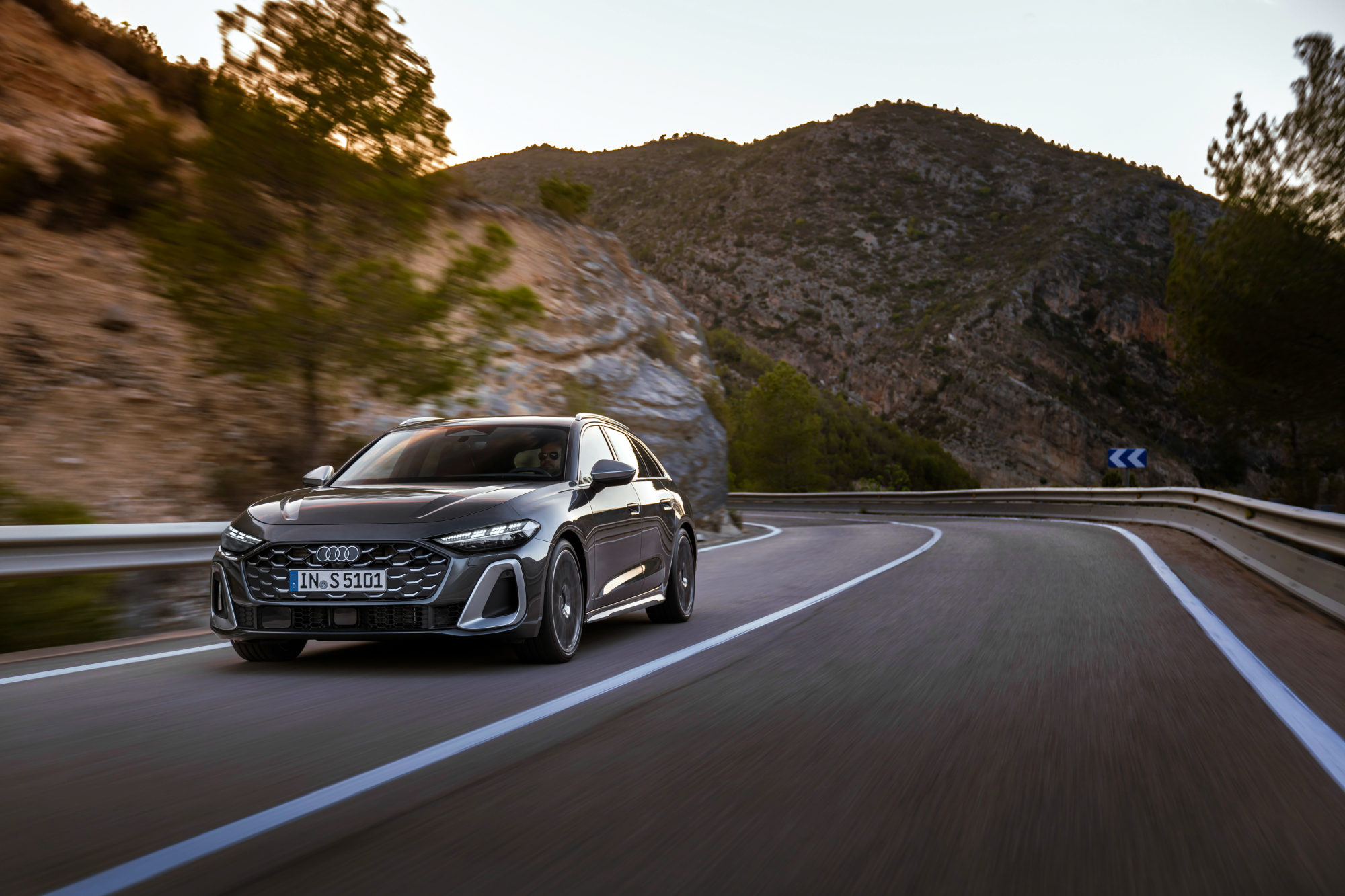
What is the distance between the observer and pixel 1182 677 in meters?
6.49

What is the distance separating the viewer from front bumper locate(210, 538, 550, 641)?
6.08 meters

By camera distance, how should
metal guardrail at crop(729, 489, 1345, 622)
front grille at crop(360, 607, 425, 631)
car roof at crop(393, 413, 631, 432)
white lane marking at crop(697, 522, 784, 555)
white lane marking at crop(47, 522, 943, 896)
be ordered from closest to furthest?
white lane marking at crop(47, 522, 943, 896)
front grille at crop(360, 607, 425, 631)
car roof at crop(393, 413, 631, 432)
metal guardrail at crop(729, 489, 1345, 622)
white lane marking at crop(697, 522, 784, 555)

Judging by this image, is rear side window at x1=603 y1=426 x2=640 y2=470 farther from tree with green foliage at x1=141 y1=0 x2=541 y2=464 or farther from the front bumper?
tree with green foliage at x1=141 y1=0 x2=541 y2=464

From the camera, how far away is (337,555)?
6.11m

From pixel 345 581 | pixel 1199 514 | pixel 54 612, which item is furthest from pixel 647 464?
pixel 1199 514

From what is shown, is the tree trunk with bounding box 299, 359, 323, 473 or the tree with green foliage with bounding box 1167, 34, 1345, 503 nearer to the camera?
the tree trunk with bounding box 299, 359, 323, 473

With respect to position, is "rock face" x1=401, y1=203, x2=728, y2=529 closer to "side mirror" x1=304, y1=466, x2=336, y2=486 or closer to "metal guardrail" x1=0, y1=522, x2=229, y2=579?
"metal guardrail" x1=0, y1=522, x2=229, y2=579

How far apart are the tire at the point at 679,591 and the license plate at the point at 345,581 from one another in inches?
120

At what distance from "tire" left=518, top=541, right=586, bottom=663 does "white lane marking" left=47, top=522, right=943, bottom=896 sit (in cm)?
48

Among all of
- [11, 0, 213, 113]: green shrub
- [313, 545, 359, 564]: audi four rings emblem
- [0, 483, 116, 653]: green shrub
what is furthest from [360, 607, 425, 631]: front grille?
[11, 0, 213, 113]: green shrub

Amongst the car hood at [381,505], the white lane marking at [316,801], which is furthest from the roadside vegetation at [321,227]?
the white lane marking at [316,801]

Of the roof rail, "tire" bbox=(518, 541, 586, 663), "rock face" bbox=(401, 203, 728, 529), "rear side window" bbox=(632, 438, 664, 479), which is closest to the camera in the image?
"tire" bbox=(518, 541, 586, 663)

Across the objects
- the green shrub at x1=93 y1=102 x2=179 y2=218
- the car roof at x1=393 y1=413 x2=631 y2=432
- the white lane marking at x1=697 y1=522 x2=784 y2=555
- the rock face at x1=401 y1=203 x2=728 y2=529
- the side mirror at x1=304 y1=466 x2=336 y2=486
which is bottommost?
the white lane marking at x1=697 y1=522 x2=784 y2=555

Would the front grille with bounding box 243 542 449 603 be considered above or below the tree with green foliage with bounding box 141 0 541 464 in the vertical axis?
below
